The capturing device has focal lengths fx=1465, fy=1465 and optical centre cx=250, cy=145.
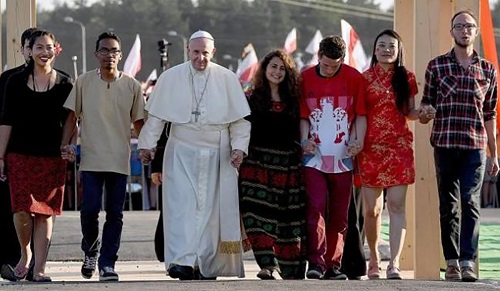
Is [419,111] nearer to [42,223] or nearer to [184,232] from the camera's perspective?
[184,232]

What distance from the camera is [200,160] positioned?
37.6 feet

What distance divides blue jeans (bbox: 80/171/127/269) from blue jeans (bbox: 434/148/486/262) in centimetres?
254

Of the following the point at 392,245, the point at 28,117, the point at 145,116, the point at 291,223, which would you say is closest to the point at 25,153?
the point at 28,117

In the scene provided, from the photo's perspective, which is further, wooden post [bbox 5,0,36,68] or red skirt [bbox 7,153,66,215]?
wooden post [bbox 5,0,36,68]

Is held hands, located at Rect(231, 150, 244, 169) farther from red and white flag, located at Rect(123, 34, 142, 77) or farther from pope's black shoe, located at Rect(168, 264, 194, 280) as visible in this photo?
red and white flag, located at Rect(123, 34, 142, 77)

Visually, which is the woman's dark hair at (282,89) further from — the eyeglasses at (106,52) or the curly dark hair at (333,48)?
the eyeglasses at (106,52)

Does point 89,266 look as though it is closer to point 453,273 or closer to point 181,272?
point 181,272

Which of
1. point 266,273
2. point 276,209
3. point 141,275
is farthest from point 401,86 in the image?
point 141,275

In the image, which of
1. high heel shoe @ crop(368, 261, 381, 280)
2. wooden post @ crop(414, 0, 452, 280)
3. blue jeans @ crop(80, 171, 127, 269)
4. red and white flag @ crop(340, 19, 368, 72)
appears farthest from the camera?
red and white flag @ crop(340, 19, 368, 72)

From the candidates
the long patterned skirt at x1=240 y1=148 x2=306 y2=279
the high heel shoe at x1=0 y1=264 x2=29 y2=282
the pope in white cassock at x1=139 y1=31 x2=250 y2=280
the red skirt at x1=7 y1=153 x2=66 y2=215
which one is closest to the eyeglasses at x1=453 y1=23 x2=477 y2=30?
the long patterned skirt at x1=240 y1=148 x2=306 y2=279

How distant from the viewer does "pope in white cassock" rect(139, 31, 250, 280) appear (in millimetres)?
11438

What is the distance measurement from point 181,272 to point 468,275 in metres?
2.23

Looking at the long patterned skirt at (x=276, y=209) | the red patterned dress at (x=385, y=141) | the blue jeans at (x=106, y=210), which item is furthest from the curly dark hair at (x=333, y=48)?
the blue jeans at (x=106, y=210)

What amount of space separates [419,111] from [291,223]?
1.34m
